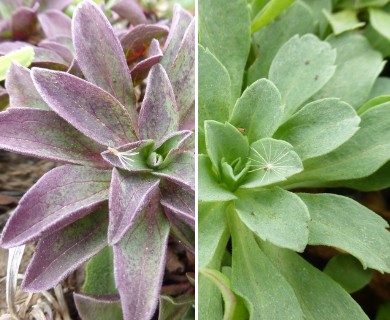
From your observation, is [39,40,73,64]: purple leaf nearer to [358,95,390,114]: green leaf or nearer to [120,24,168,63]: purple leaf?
[120,24,168,63]: purple leaf

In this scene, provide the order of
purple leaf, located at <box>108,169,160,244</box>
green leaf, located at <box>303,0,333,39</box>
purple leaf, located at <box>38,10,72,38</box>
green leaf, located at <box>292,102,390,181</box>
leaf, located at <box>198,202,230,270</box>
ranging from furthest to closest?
green leaf, located at <box>303,0,333,39</box>
purple leaf, located at <box>38,10,72,38</box>
green leaf, located at <box>292,102,390,181</box>
leaf, located at <box>198,202,230,270</box>
purple leaf, located at <box>108,169,160,244</box>

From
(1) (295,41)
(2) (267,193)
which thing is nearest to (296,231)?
(2) (267,193)

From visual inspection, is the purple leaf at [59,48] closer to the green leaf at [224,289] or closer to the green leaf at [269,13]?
the green leaf at [269,13]

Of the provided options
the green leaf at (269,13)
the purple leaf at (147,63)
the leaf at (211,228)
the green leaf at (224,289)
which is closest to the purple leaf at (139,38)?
the purple leaf at (147,63)

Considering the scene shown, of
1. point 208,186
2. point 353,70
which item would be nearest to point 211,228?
point 208,186

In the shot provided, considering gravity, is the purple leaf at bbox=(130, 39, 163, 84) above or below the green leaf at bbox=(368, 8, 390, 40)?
above

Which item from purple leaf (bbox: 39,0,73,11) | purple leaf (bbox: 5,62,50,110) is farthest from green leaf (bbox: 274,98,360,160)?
purple leaf (bbox: 39,0,73,11)

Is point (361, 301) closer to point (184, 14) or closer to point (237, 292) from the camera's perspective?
point (237, 292)
